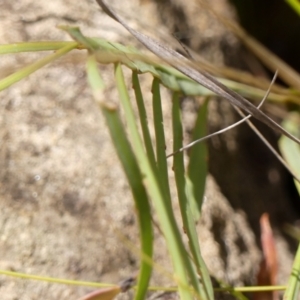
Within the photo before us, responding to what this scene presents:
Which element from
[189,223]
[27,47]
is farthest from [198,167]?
[27,47]

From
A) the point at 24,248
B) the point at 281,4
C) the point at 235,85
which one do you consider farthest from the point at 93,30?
the point at 281,4

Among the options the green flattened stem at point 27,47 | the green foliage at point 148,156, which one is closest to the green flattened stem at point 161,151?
the green foliage at point 148,156

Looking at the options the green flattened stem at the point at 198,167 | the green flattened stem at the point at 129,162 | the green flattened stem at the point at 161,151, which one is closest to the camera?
the green flattened stem at the point at 129,162

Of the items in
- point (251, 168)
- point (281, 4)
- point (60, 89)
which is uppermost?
point (281, 4)

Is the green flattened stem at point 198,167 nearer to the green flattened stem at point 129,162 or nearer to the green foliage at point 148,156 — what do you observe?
the green foliage at point 148,156

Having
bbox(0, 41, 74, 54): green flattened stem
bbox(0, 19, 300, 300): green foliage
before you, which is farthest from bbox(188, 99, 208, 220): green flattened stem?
bbox(0, 41, 74, 54): green flattened stem

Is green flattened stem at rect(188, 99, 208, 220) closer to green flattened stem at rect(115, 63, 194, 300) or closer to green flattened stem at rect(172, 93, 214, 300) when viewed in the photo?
green flattened stem at rect(172, 93, 214, 300)

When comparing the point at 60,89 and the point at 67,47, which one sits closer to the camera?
the point at 67,47

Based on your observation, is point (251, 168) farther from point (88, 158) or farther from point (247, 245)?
point (88, 158)

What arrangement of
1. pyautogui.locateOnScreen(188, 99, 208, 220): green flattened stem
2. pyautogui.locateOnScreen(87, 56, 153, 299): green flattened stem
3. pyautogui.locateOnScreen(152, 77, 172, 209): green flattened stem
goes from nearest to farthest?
pyautogui.locateOnScreen(87, 56, 153, 299): green flattened stem < pyautogui.locateOnScreen(152, 77, 172, 209): green flattened stem < pyautogui.locateOnScreen(188, 99, 208, 220): green flattened stem

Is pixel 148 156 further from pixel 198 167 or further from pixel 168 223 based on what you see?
pixel 198 167

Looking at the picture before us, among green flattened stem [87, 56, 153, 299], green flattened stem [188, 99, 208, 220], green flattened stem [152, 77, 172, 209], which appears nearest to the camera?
green flattened stem [87, 56, 153, 299]
